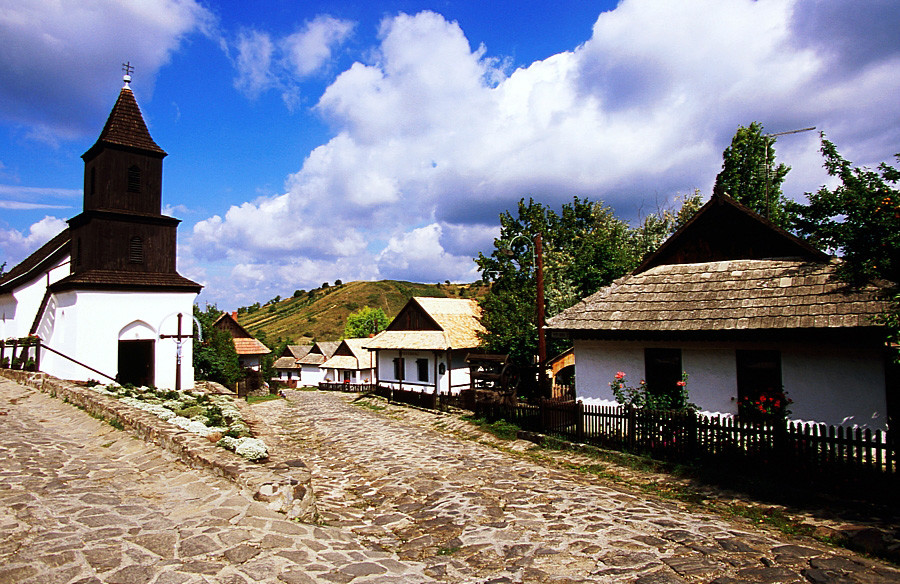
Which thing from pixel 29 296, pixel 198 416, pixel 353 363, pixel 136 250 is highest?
pixel 136 250

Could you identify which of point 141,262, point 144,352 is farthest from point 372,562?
point 144,352

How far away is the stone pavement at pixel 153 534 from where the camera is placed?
4573mm

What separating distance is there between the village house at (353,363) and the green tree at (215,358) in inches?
834

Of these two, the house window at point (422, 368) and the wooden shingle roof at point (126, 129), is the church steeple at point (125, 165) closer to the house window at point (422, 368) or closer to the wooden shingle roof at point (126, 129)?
the wooden shingle roof at point (126, 129)

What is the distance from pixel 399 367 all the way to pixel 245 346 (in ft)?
75.0

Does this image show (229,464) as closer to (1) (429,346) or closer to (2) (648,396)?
(2) (648,396)

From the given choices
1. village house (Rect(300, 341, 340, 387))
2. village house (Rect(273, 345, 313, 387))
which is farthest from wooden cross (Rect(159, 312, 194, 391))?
village house (Rect(273, 345, 313, 387))

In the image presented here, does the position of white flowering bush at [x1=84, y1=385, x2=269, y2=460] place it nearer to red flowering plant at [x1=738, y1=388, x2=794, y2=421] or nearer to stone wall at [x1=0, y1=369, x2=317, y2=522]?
stone wall at [x1=0, y1=369, x2=317, y2=522]

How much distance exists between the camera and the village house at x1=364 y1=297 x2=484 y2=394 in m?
31.7

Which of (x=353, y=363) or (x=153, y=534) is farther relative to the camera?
(x=353, y=363)

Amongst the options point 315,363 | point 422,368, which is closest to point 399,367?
point 422,368

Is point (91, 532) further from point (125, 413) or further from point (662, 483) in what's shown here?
point (662, 483)

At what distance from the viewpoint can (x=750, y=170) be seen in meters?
23.8

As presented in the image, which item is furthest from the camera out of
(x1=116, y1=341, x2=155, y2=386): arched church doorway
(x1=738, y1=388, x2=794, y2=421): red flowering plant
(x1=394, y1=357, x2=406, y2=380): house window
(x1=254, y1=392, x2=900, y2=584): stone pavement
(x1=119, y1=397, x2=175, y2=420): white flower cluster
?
(x1=394, y1=357, x2=406, y2=380): house window
